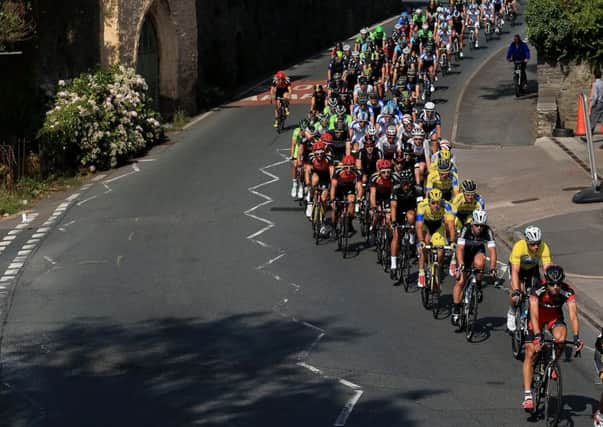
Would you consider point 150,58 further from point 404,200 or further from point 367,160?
point 404,200

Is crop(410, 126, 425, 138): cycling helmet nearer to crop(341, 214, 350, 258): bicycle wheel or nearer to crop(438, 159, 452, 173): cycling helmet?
crop(341, 214, 350, 258): bicycle wheel

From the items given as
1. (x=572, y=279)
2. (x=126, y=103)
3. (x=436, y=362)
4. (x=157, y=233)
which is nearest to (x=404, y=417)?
(x=436, y=362)

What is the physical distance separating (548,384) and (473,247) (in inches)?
155

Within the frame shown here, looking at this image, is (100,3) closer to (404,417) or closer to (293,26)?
(293,26)

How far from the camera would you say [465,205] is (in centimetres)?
1842

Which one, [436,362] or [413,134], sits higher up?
[413,134]

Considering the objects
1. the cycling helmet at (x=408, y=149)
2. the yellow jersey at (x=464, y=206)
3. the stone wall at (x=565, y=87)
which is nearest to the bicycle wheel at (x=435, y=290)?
the yellow jersey at (x=464, y=206)

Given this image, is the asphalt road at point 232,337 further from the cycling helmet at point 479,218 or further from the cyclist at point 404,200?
the cycling helmet at point 479,218

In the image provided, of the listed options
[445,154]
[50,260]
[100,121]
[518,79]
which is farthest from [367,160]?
[518,79]

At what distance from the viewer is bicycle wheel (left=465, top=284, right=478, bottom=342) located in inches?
655

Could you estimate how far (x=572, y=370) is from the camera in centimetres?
1558

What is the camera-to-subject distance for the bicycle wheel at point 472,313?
655 inches

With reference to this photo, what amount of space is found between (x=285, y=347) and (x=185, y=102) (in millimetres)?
26721

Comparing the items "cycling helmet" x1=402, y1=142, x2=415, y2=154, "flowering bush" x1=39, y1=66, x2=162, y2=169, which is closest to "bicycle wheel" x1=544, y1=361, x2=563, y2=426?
"cycling helmet" x1=402, y1=142, x2=415, y2=154
